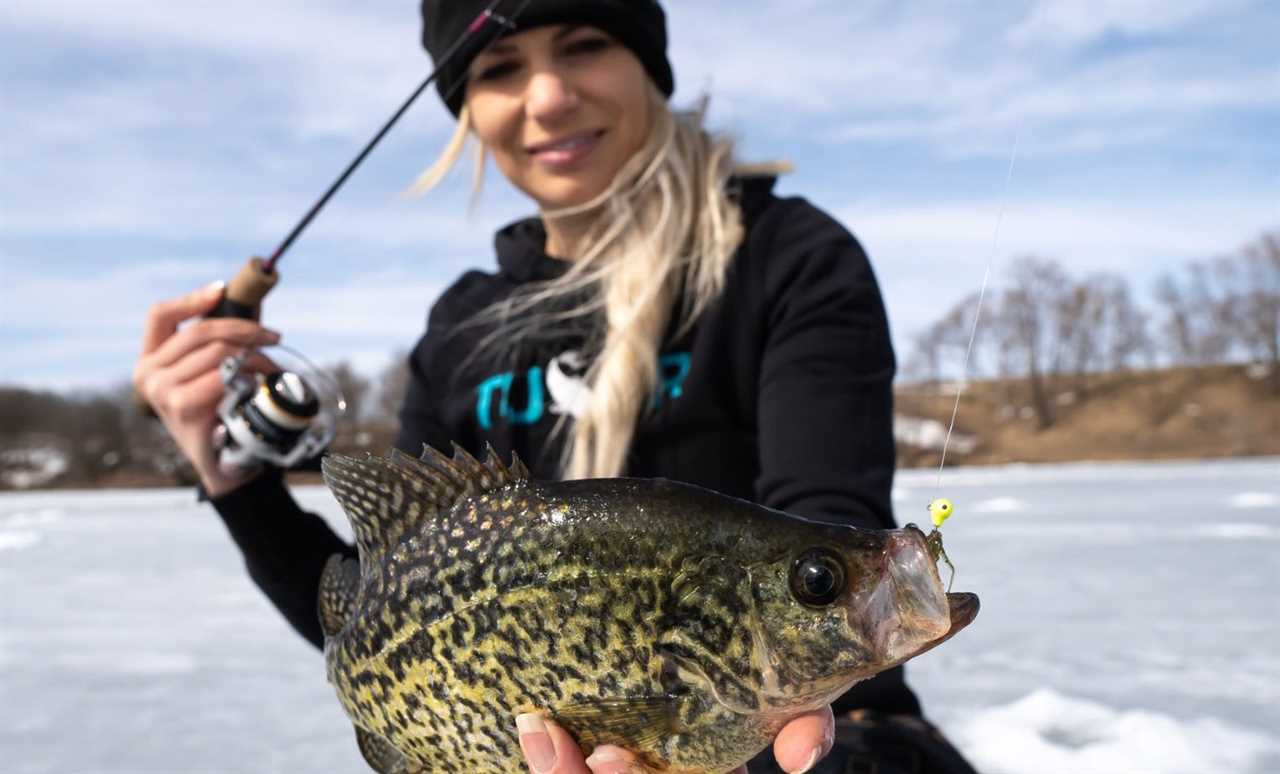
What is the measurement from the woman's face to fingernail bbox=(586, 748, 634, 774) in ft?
7.15

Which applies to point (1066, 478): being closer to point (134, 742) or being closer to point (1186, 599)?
point (1186, 599)

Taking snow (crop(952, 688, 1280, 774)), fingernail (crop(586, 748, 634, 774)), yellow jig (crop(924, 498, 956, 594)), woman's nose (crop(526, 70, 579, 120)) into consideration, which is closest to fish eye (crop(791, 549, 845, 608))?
yellow jig (crop(924, 498, 956, 594))

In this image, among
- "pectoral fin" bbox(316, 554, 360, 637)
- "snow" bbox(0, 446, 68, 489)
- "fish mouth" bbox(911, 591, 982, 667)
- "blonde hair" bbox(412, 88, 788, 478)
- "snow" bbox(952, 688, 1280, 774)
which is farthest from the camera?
"snow" bbox(0, 446, 68, 489)

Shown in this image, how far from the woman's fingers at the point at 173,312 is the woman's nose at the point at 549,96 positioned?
1043 mm

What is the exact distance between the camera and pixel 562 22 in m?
2.98

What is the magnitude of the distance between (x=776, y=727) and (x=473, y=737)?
0.39 m

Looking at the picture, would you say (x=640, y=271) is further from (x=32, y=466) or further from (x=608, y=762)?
(x=32, y=466)

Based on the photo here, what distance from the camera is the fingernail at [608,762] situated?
123cm

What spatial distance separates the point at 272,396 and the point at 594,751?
151 cm

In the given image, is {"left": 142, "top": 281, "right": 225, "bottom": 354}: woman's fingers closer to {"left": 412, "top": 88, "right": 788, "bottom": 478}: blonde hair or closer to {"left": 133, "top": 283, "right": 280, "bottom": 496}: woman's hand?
{"left": 133, "top": 283, "right": 280, "bottom": 496}: woman's hand

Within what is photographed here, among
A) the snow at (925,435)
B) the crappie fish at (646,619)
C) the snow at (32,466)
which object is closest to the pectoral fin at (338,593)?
the crappie fish at (646,619)

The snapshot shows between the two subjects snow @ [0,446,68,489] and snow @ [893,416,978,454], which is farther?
snow @ [893,416,978,454]

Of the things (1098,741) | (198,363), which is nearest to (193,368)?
(198,363)

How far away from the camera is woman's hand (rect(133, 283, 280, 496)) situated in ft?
8.18
